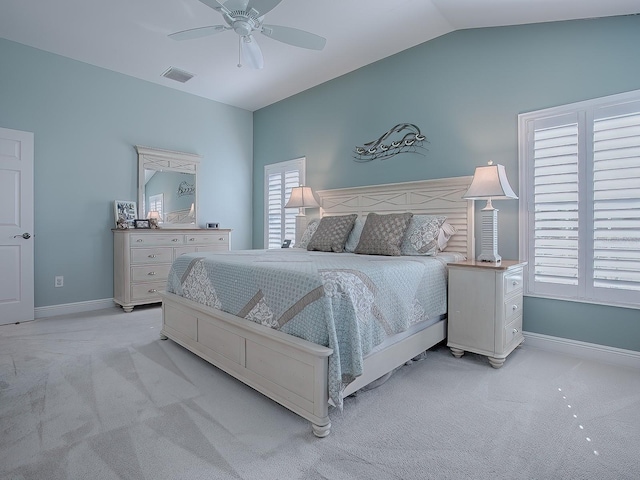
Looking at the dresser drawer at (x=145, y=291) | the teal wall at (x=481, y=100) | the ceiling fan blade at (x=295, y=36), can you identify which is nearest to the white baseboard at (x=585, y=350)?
the teal wall at (x=481, y=100)

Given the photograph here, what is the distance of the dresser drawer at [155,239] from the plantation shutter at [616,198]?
4379mm

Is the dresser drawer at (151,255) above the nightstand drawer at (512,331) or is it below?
above

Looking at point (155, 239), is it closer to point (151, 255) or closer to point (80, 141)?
point (151, 255)

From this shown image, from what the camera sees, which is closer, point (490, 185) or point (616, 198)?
point (616, 198)

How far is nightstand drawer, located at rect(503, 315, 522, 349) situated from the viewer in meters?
2.56

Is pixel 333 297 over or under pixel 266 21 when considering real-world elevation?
under

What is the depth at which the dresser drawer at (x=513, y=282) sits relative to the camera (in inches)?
99.7

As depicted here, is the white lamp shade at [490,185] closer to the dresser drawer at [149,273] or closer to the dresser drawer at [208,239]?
the dresser drawer at [208,239]

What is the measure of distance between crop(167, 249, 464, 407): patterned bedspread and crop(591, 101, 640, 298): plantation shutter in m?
1.16

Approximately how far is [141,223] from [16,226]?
1.21 meters

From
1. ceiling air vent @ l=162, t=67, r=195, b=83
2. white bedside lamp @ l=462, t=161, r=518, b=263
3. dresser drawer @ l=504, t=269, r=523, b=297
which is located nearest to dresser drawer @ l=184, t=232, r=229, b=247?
ceiling air vent @ l=162, t=67, r=195, b=83

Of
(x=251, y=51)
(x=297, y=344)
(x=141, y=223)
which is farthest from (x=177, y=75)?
(x=297, y=344)

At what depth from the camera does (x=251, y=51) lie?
2836 millimetres

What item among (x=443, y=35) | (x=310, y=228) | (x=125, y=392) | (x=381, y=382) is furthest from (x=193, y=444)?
(x=443, y=35)
